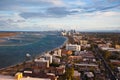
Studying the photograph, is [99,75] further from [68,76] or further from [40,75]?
[40,75]

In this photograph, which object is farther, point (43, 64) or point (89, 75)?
point (43, 64)

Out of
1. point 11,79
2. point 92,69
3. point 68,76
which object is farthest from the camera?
point 92,69

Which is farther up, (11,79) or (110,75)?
(11,79)

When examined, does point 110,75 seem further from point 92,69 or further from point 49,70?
point 49,70

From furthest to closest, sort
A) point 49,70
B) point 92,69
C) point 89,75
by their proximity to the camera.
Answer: point 92,69
point 49,70
point 89,75

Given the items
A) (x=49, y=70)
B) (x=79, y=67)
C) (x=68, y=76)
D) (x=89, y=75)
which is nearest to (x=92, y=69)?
(x=79, y=67)

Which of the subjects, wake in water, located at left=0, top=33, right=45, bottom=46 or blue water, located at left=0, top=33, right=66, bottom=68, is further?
wake in water, located at left=0, top=33, right=45, bottom=46

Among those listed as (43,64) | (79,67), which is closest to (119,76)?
(79,67)

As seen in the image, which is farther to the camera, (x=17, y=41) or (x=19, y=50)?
(x=17, y=41)

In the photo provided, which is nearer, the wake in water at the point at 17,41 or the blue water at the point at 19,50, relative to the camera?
the blue water at the point at 19,50
